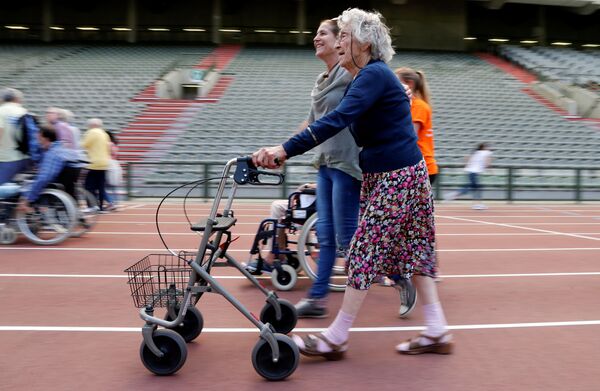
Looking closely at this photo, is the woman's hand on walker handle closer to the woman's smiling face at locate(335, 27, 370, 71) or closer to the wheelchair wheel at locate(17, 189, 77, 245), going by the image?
the woman's smiling face at locate(335, 27, 370, 71)

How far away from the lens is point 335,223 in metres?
4.74

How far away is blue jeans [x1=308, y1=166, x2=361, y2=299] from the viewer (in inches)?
184

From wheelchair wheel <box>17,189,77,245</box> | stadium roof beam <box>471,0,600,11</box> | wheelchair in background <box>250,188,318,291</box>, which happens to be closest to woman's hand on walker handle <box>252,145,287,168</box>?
wheelchair in background <box>250,188,318,291</box>

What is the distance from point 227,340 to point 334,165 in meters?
1.51

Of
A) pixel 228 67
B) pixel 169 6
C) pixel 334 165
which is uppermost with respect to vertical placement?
pixel 169 6

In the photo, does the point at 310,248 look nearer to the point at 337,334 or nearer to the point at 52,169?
the point at 337,334

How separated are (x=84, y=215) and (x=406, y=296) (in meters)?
5.89

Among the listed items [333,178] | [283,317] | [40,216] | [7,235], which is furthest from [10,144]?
[283,317]

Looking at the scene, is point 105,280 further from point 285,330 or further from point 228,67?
point 228,67

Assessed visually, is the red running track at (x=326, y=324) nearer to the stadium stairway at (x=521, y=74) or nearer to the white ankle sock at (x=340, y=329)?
the white ankle sock at (x=340, y=329)

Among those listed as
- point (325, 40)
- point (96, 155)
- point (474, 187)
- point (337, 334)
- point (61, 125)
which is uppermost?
point (325, 40)

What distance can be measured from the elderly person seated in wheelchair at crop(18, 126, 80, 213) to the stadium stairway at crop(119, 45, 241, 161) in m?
10.3

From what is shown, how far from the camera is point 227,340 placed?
429cm

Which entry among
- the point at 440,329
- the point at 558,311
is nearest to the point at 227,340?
the point at 440,329
